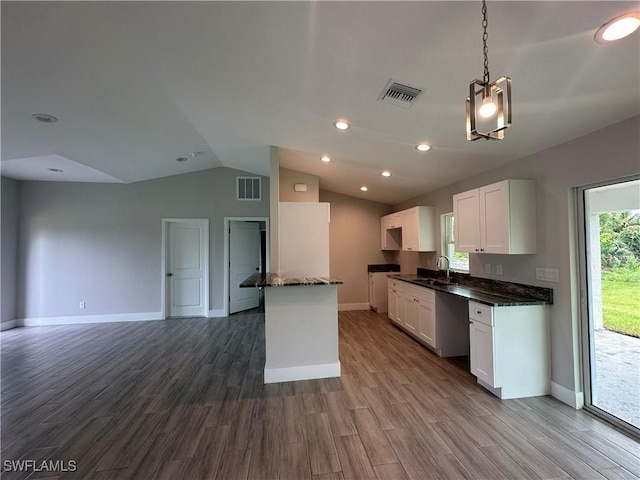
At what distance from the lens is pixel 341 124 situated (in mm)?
2961

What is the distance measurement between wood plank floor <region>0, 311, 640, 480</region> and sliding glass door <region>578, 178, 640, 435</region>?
0.33 metres

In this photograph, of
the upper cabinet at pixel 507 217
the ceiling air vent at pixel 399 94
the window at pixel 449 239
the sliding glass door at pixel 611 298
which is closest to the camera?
the ceiling air vent at pixel 399 94

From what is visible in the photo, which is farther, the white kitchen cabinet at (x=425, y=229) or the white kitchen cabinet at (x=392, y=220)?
the white kitchen cabinet at (x=392, y=220)

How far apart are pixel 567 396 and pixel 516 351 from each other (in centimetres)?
54

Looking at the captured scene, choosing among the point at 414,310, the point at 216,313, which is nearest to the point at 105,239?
the point at 216,313

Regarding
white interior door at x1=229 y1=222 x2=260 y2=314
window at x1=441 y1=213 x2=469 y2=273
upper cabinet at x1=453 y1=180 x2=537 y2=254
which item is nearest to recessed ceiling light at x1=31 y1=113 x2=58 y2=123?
white interior door at x1=229 y1=222 x2=260 y2=314

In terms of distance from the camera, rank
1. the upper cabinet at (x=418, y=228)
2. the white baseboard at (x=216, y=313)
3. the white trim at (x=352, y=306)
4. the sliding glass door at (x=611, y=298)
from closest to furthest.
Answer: the sliding glass door at (x=611, y=298) → the upper cabinet at (x=418, y=228) → the white baseboard at (x=216, y=313) → the white trim at (x=352, y=306)

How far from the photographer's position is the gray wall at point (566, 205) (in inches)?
85.6

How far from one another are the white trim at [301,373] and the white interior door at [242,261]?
336 centimetres

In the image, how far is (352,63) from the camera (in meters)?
1.98

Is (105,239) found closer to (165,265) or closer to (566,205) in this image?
(165,265)

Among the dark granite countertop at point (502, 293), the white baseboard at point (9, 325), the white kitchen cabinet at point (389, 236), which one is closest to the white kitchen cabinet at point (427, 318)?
the dark granite countertop at point (502, 293)

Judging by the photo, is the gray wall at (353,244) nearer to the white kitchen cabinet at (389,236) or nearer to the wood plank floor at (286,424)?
the white kitchen cabinet at (389,236)

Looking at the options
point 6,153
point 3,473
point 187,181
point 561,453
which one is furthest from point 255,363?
point 6,153
